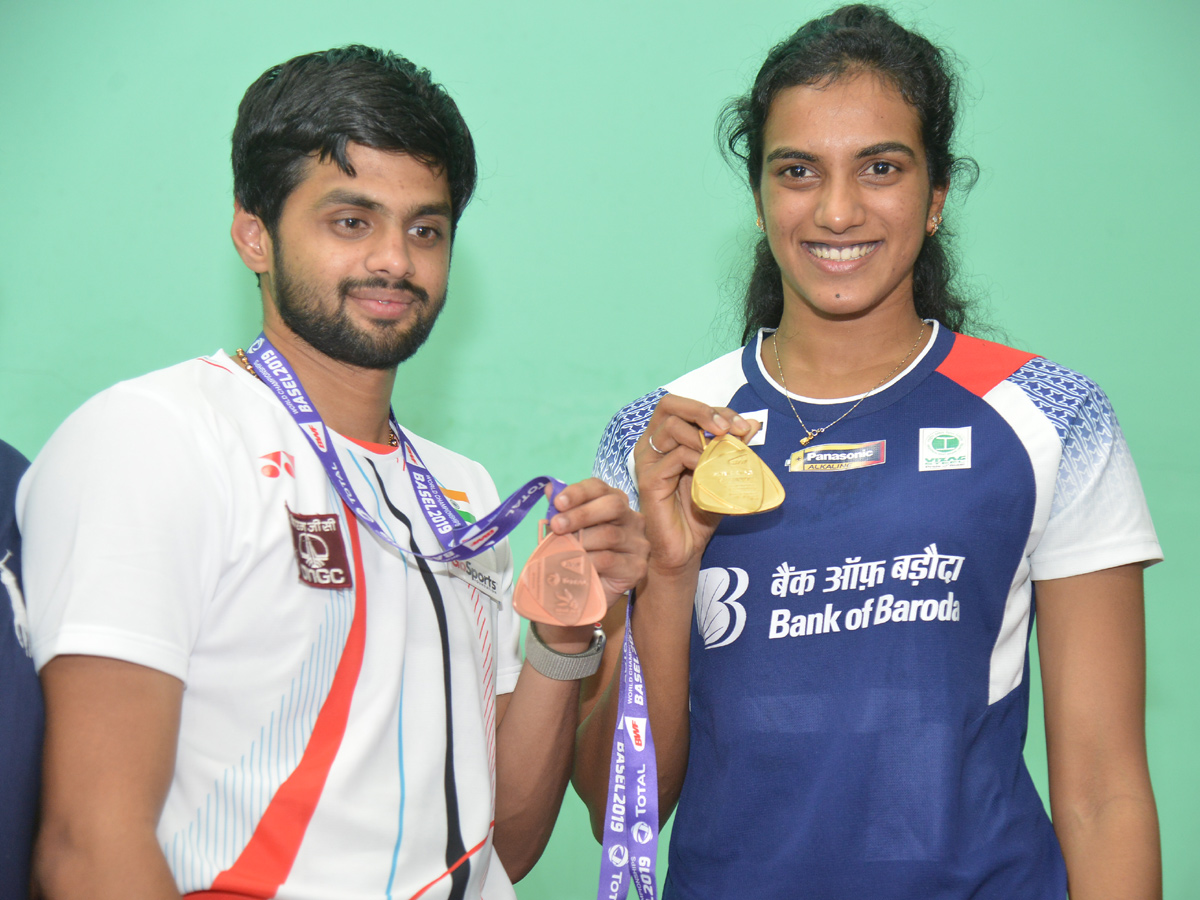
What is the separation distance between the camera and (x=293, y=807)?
1.18m

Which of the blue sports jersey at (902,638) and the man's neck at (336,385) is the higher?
the man's neck at (336,385)

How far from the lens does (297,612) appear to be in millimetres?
1217

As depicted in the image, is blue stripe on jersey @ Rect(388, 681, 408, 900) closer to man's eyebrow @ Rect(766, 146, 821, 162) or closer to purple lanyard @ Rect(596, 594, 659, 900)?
purple lanyard @ Rect(596, 594, 659, 900)

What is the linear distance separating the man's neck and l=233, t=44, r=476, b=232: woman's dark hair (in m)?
0.18

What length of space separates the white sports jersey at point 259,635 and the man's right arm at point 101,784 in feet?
0.10

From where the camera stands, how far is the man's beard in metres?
1.44

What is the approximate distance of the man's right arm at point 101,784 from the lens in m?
1.03

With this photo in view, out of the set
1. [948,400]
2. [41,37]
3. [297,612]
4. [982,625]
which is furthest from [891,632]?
[41,37]

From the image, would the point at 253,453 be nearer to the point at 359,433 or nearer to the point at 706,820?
the point at 359,433

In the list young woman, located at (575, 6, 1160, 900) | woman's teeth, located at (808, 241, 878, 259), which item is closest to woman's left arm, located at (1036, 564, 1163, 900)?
young woman, located at (575, 6, 1160, 900)

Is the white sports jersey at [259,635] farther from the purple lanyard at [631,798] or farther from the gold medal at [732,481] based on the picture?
the gold medal at [732,481]

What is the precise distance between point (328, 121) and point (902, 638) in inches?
41.2

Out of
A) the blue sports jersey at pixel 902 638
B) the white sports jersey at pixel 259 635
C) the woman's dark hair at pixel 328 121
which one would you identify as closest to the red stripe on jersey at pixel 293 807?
the white sports jersey at pixel 259 635

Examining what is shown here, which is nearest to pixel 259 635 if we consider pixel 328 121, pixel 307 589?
pixel 307 589
